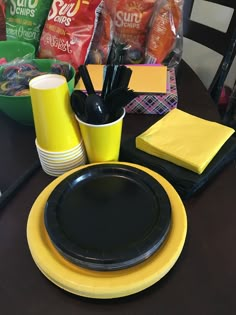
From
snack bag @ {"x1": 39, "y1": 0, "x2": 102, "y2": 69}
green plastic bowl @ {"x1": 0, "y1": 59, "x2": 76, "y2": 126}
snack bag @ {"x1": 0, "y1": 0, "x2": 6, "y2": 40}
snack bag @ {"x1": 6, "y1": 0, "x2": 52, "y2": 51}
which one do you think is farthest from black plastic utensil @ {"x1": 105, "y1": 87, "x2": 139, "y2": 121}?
snack bag @ {"x1": 0, "y1": 0, "x2": 6, "y2": 40}

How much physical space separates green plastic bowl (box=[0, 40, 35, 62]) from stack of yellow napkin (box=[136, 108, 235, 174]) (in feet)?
1.66

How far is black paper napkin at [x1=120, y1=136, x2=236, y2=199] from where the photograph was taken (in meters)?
0.53

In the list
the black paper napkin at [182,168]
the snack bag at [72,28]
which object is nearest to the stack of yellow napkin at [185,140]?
the black paper napkin at [182,168]

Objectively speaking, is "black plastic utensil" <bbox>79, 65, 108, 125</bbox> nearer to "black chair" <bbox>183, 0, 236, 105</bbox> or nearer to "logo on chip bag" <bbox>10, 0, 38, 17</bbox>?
"logo on chip bag" <bbox>10, 0, 38, 17</bbox>

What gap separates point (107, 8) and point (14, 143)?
1.66ft

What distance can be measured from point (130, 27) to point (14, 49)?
362mm

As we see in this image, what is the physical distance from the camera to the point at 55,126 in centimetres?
54

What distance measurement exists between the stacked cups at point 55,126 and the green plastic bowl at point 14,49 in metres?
0.40

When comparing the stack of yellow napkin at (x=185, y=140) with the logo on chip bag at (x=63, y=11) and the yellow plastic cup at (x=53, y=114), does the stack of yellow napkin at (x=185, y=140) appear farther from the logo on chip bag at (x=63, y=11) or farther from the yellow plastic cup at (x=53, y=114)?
the logo on chip bag at (x=63, y=11)

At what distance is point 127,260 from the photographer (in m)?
0.40

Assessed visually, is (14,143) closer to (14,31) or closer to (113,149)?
(113,149)

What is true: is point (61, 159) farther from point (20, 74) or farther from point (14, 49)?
point (14, 49)

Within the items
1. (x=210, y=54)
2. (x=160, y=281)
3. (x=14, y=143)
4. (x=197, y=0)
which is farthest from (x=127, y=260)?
(x=210, y=54)

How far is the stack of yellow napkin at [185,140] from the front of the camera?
54cm
